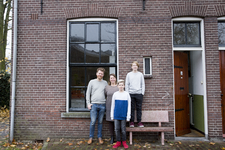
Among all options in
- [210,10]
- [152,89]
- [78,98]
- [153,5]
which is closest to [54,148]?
[78,98]

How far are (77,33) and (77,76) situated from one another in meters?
1.37

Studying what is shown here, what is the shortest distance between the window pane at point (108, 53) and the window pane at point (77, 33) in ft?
2.50

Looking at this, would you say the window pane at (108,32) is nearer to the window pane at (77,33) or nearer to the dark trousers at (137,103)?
the window pane at (77,33)

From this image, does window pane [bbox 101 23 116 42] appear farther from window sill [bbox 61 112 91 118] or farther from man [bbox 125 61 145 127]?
window sill [bbox 61 112 91 118]

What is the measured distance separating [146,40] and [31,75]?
371 centimetres

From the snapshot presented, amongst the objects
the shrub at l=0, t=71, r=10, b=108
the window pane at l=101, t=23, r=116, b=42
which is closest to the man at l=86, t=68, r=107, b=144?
the window pane at l=101, t=23, r=116, b=42

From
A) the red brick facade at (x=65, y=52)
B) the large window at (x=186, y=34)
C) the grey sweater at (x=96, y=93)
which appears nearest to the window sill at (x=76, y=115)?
the red brick facade at (x=65, y=52)

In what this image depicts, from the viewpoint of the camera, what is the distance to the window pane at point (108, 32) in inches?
208

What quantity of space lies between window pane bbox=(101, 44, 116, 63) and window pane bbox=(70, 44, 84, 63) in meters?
0.66

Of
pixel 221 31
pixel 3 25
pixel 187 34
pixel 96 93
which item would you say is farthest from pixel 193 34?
pixel 3 25

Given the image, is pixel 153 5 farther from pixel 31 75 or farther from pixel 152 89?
pixel 31 75

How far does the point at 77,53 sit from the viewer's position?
530cm

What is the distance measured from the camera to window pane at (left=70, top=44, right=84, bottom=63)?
5.28 metres

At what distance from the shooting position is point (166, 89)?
5.04 metres
